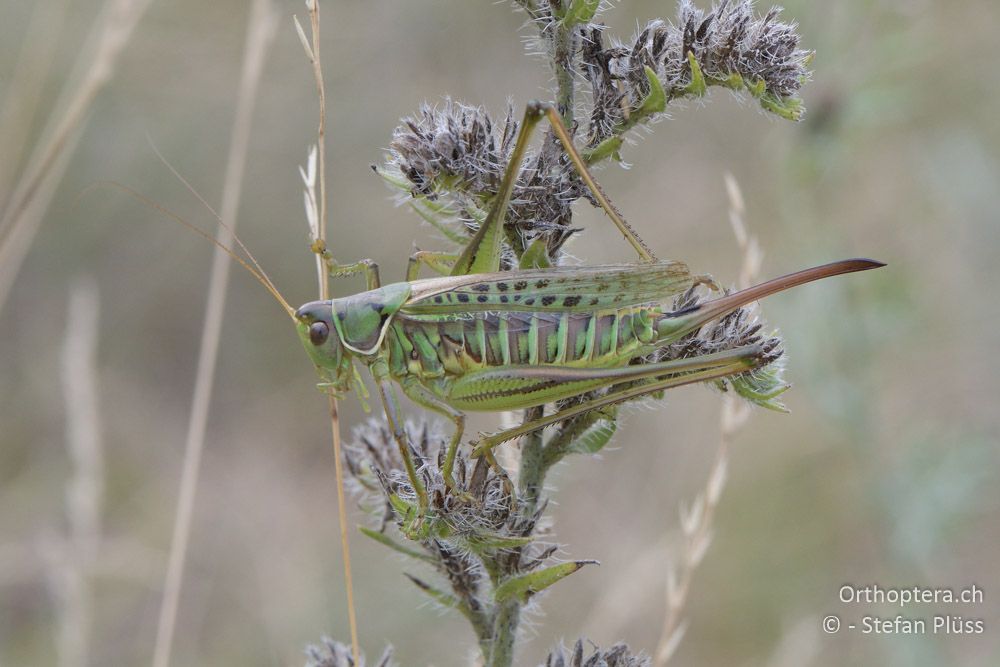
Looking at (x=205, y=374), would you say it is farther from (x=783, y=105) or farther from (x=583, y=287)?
(x=783, y=105)

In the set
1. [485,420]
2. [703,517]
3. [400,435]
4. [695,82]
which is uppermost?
[695,82]

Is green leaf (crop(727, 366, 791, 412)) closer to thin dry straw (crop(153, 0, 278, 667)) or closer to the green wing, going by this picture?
the green wing

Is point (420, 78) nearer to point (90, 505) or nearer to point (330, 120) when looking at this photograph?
point (330, 120)

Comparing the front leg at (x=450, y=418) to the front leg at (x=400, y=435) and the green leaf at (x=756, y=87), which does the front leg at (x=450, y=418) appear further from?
the green leaf at (x=756, y=87)

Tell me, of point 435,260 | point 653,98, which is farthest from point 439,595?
point 653,98

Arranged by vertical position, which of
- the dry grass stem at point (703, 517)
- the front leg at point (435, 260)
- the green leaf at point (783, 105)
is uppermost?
the green leaf at point (783, 105)

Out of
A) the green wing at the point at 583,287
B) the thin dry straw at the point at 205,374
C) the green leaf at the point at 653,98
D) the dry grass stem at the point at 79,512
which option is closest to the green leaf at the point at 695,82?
the green leaf at the point at 653,98

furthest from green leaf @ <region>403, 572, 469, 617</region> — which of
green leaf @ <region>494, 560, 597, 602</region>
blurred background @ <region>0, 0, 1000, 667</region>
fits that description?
blurred background @ <region>0, 0, 1000, 667</region>
